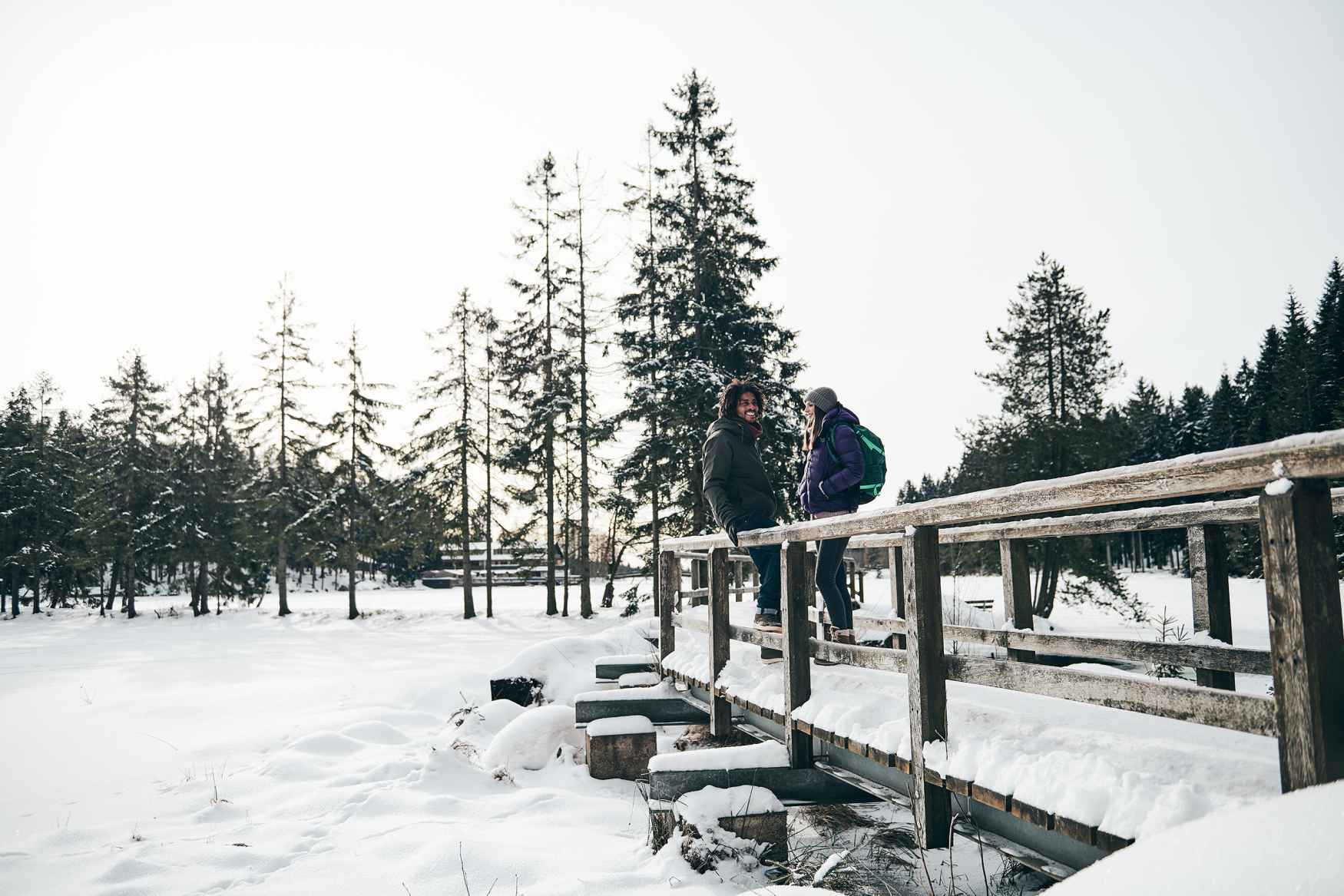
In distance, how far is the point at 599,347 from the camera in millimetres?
24422

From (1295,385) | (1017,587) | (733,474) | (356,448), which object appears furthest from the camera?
(1295,385)

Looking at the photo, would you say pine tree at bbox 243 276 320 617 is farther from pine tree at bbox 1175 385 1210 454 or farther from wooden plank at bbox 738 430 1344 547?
pine tree at bbox 1175 385 1210 454

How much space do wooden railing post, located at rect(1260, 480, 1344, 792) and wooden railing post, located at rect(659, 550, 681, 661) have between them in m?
5.86

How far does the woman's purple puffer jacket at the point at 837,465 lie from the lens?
4.95 metres

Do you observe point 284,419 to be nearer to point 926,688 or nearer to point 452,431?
point 452,431

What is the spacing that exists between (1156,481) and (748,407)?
3.57 meters

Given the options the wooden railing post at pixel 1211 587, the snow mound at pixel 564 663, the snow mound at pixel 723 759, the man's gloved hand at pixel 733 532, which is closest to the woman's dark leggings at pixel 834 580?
the man's gloved hand at pixel 733 532

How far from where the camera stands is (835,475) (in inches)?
197

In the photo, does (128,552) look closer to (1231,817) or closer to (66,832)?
(66,832)

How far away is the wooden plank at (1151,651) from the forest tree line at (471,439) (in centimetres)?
1293

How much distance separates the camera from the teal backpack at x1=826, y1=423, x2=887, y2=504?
4.99m

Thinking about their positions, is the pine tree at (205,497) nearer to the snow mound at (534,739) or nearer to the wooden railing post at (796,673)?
the snow mound at (534,739)

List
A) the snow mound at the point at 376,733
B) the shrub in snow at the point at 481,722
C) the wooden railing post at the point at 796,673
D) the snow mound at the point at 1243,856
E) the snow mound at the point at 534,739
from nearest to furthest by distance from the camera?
the snow mound at the point at 1243,856
the wooden railing post at the point at 796,673
the snow mound at the point at 534,739
the shrub in snow at the point at 481,722
the snow mound at the point at 376,733

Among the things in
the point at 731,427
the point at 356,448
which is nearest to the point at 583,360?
the point at 356,448
